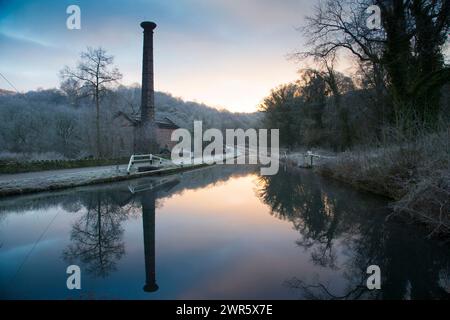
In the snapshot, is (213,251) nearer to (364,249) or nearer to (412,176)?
(364,249)

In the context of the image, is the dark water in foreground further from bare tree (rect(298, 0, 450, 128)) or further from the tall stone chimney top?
the tall stone chimney top

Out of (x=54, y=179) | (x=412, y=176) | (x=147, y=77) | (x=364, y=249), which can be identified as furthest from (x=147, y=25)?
(x=364, y=249)

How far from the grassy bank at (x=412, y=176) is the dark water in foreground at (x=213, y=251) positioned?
20.9 inches

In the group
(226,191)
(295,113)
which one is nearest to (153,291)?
(226,191)

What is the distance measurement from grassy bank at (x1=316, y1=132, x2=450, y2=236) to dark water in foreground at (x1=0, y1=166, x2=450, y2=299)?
20.9 inches

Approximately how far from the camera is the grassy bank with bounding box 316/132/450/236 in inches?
204

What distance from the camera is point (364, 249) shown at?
496cm

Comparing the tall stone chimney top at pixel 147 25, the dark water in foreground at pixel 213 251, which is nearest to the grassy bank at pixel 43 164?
the dark water in foreground at pixel 213 251

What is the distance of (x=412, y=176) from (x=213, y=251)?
246 inches

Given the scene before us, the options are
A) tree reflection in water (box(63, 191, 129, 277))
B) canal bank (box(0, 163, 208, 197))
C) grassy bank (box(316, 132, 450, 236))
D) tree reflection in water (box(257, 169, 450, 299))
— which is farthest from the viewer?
canal bank (box(0, 163, 208, 197))

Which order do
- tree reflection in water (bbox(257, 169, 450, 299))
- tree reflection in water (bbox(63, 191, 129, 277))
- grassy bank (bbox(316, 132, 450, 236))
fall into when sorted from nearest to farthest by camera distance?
1. tree reflection in water (bbox(257, 169, 450, 299))
2. tree reflection in water (bbox(63, 191, 129, 277))
3. grassy bank (bbox(316, 132, 450, 236))

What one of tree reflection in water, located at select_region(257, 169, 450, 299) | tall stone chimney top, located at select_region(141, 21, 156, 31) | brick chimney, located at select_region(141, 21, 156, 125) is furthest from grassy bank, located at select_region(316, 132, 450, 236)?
tall stone chimney top, located at select_region(141, 21, 156, 31)

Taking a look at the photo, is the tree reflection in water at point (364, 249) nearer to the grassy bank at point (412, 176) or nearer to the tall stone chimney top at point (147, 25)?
the grassy bank at point (412, 176)

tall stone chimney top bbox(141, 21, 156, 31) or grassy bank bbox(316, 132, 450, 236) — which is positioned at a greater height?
tall stone chimney top bbox(141, 21, 156, 31)
